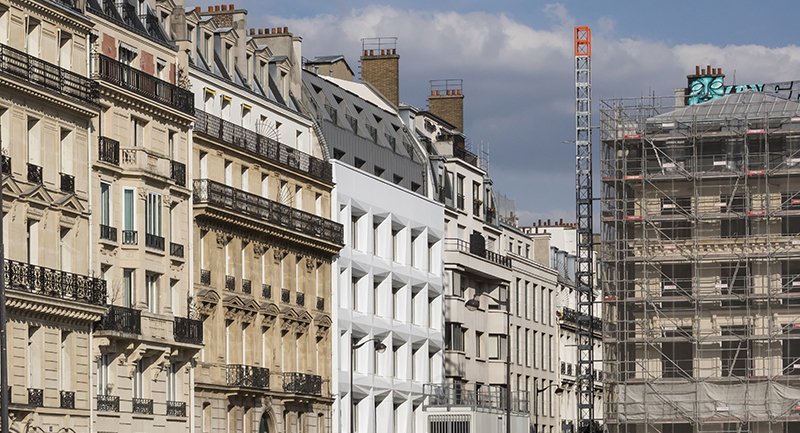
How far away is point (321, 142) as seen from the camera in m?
83.8

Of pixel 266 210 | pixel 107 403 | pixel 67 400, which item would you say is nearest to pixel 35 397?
pixel 67 400

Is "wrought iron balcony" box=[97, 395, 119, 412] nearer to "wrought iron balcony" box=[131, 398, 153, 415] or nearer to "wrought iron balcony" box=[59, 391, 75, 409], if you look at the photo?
"wrought iron balcony" box=[131, 398, 153, 415]

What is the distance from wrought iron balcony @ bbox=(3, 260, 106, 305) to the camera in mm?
56406

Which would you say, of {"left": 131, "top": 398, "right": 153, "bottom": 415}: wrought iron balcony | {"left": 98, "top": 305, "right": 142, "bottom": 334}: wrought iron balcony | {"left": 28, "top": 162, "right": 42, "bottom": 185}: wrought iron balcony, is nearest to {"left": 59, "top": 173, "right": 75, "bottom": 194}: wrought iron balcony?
{"left": 28, "top": 162, "right": 42, "bottom": 185}: wrought iron balcony

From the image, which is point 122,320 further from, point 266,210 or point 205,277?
point 266,210

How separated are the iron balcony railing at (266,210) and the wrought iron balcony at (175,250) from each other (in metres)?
2.84

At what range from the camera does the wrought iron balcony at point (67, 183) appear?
60172 millimetres

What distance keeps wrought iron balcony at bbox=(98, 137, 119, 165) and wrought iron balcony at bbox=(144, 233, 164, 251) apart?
298 cm

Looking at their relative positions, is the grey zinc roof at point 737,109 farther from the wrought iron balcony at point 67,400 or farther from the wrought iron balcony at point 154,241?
the wrought iron balcony at point 67,400

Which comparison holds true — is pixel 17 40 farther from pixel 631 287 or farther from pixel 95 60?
pixel 631 287

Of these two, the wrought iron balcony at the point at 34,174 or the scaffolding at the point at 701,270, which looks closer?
the wrought iron balcony at the point at 34,174

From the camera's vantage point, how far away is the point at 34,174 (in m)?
58.5

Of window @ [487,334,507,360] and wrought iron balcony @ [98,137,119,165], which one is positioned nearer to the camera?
wrought iron balcony @ [98,137,119,165]

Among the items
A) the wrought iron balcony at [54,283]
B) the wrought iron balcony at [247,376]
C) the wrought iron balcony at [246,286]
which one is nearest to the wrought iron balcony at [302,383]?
the wrought iron balcony at [247,376]
